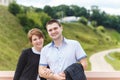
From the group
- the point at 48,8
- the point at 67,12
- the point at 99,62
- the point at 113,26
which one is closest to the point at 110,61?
the point at 99,62

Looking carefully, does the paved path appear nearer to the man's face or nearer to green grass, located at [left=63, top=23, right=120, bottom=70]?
green grass, located at [left=63, top=23, right=120, bottom=70]

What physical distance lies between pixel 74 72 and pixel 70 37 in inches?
69.7

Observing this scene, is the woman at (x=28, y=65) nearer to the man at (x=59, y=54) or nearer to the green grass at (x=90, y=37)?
the man at (x=59, y=54)

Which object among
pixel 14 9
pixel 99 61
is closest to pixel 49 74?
pixel 99 61

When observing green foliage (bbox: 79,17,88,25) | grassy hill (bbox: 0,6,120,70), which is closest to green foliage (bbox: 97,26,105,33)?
grassy hill (bbox: 0,6,120,70)

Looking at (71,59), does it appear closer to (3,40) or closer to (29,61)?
(29,61)

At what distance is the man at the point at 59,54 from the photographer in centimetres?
159

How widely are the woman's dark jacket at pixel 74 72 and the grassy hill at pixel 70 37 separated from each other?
67.1 inches

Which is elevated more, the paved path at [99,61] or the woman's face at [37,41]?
the woman's face at [37,41]

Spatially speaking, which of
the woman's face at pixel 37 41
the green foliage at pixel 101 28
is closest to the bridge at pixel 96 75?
the woman's face at pixel 37 41

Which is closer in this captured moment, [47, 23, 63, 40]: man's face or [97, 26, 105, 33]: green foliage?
[47, 23, 63, 40]: man's face

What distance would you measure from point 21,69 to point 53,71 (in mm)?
291

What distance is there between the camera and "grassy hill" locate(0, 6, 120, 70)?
3.35 m

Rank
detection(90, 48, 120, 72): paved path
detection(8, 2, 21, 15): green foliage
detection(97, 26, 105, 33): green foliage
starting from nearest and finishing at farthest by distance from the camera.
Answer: detection(90, 48, 120, 72): paved path, detection(97, 26, 105, 33): green foliage, detection(8, 2, 21, 15): green foliage
